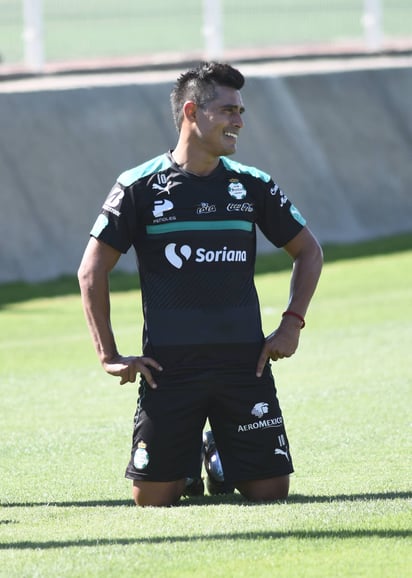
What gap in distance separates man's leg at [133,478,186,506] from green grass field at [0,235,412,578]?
114 mm

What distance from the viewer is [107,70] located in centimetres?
2112

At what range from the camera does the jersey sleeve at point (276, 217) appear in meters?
6.80

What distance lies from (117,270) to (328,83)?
15.4ft

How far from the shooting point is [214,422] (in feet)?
22.1

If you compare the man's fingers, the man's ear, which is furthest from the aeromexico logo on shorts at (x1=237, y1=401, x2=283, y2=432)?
the man's ear

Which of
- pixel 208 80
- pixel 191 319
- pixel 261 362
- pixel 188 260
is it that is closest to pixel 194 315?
pixel 191 319

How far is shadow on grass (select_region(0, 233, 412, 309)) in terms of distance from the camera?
14.7 meters

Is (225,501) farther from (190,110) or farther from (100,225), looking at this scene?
(190,110)

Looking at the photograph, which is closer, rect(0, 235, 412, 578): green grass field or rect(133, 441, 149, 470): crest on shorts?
rect(0, 235, 412, 578): green grass field

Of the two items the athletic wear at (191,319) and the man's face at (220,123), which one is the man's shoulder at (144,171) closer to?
the athletic wear at (191,319)

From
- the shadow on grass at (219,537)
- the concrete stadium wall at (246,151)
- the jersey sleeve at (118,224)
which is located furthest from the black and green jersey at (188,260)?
the concrete stadium wall at (246,151)

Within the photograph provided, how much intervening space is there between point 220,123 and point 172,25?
50.2 ft

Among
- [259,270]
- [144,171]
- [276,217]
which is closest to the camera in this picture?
[144,171]

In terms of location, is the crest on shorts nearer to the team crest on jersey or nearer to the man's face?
the team crest on jersey
